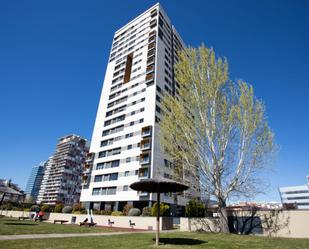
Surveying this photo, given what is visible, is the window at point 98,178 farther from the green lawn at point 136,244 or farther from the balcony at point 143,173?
the green lawn at point 136,244

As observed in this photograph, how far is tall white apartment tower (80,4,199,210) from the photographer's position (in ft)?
119

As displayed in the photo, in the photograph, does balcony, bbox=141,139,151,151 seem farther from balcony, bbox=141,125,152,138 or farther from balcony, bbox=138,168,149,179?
balcony, bbox=138,168,149,179

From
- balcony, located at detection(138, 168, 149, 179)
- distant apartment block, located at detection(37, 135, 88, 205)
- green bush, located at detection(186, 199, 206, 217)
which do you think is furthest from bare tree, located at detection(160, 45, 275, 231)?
distant apartment block, located at detection(37, 135, 88, 205)

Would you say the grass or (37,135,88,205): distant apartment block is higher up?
(37,135,88,205): distant apartment block

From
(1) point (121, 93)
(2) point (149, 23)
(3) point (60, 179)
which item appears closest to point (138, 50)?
(2) point (149, 23)

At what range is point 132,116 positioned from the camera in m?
42.5

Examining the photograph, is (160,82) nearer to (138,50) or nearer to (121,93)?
(121,93)

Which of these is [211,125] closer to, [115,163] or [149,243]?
[149,243]

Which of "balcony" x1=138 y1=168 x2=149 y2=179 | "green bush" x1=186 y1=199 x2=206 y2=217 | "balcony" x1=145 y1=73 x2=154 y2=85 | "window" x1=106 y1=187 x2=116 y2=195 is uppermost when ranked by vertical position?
"balcony" x1=145 y1=73 x2=154 y2=85

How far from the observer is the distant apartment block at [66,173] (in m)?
96.2

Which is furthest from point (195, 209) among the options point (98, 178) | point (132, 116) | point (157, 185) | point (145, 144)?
Result: point (98, 178)

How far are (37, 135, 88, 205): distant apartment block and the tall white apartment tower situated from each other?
205ft

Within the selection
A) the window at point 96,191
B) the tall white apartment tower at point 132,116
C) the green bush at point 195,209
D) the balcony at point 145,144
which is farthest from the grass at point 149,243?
the window at point 96,191

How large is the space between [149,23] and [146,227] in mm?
50729
